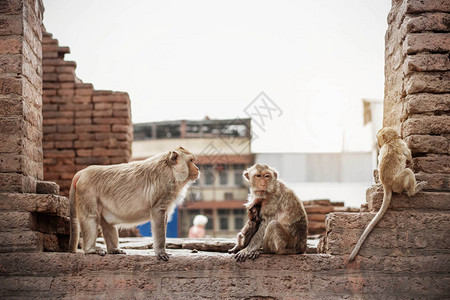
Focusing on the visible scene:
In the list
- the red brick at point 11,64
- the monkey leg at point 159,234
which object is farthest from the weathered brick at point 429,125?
the red brick at point 11,64

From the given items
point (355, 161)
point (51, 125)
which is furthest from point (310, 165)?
point (51, 125)

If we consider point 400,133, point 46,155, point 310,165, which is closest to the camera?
point 400,133

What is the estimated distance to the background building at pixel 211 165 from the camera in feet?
82.5

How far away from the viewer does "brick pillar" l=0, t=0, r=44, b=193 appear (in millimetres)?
5062

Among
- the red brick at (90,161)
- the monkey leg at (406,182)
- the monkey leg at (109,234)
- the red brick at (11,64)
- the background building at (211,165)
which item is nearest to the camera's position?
the monkey leg at (406,182)

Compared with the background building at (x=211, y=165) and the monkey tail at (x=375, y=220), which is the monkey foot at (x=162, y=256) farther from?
the background building at (x=211, y=165)

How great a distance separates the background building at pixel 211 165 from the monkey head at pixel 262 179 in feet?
63.3

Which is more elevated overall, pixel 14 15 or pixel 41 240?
pixel 14 15

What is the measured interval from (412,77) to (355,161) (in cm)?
1746

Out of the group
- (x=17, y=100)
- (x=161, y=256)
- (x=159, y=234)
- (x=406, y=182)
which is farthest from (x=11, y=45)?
(x=406, y=182)

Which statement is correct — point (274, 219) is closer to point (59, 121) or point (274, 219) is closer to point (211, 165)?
point (59, 121)

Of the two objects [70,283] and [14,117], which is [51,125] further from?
[70,283]

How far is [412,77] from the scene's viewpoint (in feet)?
16.7

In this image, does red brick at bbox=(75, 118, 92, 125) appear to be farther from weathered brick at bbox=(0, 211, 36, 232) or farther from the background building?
the background building
